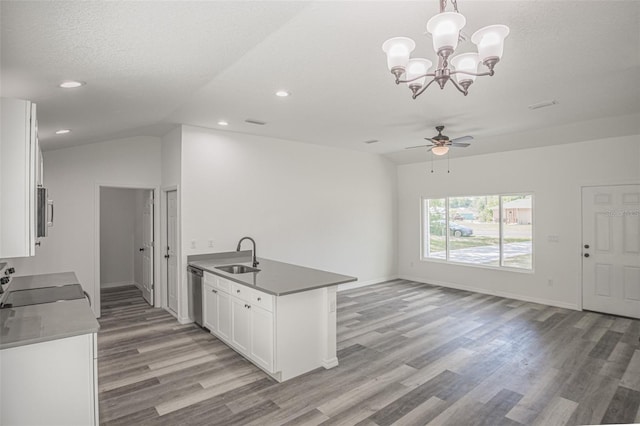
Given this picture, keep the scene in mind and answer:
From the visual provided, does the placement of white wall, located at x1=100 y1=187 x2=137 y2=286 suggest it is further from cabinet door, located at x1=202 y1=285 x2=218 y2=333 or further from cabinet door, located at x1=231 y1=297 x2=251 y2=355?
cabinet door, located at x1=231 y1=297 x2=251 y2=355

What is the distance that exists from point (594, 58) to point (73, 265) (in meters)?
6.48

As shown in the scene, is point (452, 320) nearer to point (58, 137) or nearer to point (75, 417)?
point (75, 417)

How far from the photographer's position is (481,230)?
6.85 meters

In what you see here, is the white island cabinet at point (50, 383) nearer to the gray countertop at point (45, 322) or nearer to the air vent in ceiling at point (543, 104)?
the gray countertop at point (45, 322)

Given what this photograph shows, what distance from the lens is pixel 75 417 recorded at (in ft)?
6.59

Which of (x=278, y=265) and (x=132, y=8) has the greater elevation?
(x=132, y=8)

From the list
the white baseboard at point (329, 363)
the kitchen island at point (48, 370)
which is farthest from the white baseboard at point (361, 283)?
the kitchen island at point (48, 370)

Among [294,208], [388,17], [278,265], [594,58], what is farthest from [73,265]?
[594,58]

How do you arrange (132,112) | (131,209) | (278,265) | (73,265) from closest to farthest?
(132,112) < (278,265) < (73,265) < (131,209)

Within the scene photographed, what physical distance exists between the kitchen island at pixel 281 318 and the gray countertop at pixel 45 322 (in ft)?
4.61

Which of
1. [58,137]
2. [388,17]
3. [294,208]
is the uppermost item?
[388,17]

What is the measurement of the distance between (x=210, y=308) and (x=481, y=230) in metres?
5.31

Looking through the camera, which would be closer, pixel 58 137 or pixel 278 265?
pixel 58 137

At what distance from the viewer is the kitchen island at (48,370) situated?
1.85 meters
